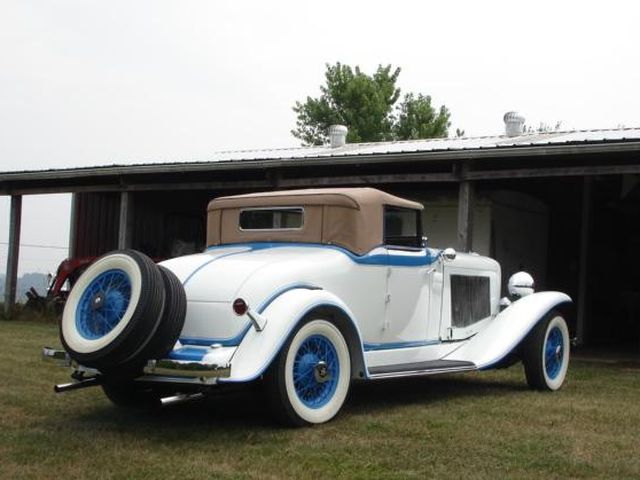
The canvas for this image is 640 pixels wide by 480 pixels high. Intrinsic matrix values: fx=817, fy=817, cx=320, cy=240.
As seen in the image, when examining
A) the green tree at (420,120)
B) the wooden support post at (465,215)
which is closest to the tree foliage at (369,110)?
the green tree at (420,120)

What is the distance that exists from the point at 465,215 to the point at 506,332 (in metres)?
3.85

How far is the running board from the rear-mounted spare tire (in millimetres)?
1708

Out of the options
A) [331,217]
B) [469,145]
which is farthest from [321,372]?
[469,145]

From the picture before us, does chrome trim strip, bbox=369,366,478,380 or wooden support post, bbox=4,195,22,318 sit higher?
wooden support post, bbox=4,195,22,318

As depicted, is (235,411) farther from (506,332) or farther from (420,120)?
(420,120)

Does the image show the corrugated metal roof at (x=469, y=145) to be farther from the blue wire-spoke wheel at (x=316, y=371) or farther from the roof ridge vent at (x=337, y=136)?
the blue wire-spoke wheel at (x=316, y=371)

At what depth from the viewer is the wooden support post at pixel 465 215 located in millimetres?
10492

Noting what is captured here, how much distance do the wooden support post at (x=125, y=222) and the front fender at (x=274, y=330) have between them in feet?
29.8

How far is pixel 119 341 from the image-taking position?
4.65 m

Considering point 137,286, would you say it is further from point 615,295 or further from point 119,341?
point 615,295

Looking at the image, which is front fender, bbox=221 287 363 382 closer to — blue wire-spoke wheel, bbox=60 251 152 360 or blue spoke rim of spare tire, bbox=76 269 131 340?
blue wire-spoke wheel, bbox=60 251 152 360

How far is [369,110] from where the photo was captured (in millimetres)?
32156

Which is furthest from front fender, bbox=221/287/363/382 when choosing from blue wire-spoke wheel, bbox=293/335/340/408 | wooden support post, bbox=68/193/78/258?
wooden support post, bbox=68/193/78/258

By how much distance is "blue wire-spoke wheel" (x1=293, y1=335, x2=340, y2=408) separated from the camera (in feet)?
17.0
